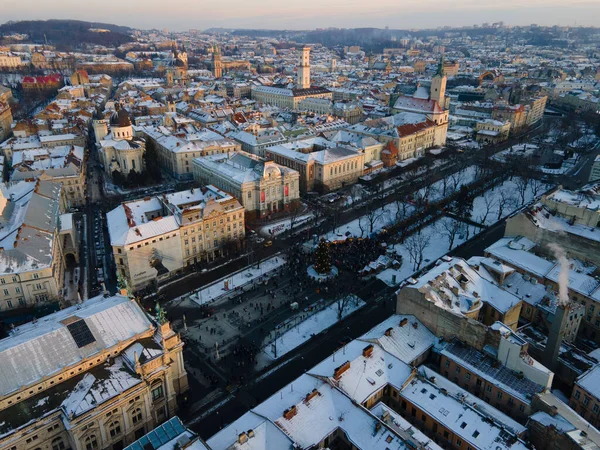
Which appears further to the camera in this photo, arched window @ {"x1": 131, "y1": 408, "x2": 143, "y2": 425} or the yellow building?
the yellow building

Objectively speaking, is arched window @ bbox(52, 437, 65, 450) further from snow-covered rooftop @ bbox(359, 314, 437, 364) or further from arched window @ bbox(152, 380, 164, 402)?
snow-covered rooftop @ bbox(359, 314, 437, 364)

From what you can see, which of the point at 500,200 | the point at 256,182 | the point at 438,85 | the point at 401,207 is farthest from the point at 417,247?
the point at 438,85

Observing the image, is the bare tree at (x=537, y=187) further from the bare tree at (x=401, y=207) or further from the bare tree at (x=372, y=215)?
the bare tree at (x=372, y=215)

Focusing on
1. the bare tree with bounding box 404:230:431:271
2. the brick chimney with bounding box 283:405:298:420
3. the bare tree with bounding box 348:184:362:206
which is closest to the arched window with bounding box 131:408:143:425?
the brick chimney with bounding box 283:405:298:420

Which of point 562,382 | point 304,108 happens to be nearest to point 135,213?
point 562,382

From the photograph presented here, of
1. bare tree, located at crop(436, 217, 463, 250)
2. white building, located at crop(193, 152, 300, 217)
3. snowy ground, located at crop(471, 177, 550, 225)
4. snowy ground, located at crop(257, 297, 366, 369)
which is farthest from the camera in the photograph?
snowy ground, located at crop(471, 177, 550, 225)
